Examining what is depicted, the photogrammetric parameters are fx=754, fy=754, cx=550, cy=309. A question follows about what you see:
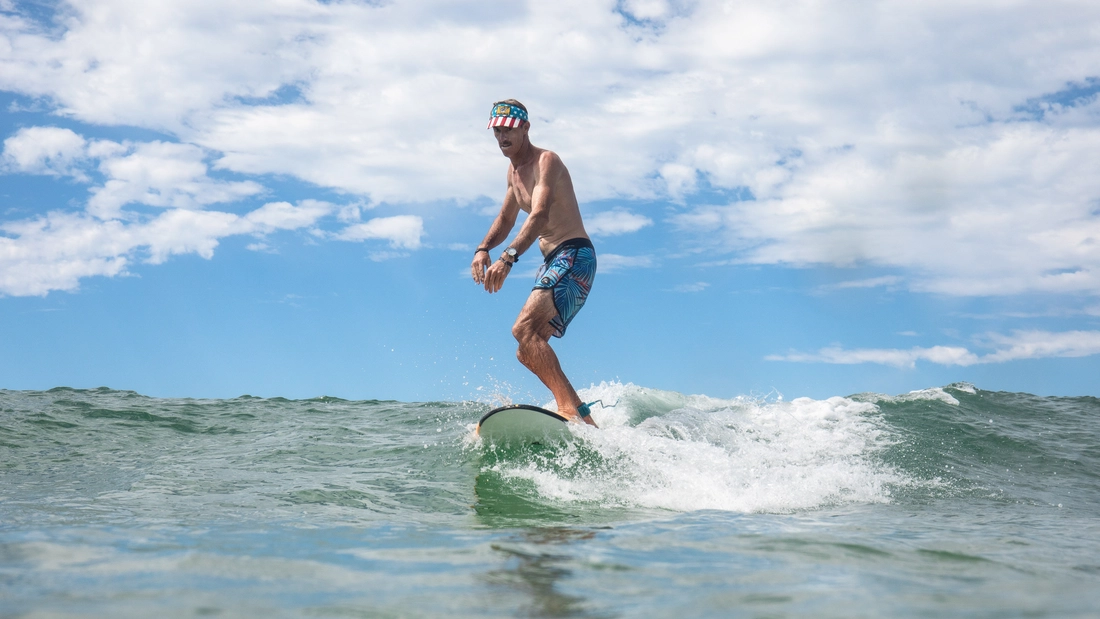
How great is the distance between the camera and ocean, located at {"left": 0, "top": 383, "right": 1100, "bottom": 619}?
106 inches

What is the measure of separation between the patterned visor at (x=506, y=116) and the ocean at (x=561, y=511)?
8.82 feet

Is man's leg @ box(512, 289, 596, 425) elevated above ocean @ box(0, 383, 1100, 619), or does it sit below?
above

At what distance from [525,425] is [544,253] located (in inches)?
61.9

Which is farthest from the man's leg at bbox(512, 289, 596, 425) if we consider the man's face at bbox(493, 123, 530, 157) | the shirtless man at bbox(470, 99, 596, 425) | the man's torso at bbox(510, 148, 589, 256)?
the man's face at bbox(493, 123, 530, 157)

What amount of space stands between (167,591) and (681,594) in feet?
6.04

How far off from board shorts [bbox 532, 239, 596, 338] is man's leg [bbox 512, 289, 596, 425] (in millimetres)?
93

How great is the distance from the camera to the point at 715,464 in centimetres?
591

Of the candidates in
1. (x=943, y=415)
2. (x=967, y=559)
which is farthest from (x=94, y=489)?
(x=943, y=415)

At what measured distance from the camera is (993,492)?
6730 millimetres

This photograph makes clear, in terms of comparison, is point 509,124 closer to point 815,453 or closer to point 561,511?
point 561,511

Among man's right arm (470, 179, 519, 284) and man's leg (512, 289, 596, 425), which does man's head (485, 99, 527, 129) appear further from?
man's leg (512, 289, 596, 425)

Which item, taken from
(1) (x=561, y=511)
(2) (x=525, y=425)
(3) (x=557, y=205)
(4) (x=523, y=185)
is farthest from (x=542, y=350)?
(1) (x=561, y=511)

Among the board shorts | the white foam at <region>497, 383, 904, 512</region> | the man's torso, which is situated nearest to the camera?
the white foam at <region>497, 383, 904, 512</region>

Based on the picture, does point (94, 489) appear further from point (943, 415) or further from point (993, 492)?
point (943, 415)
